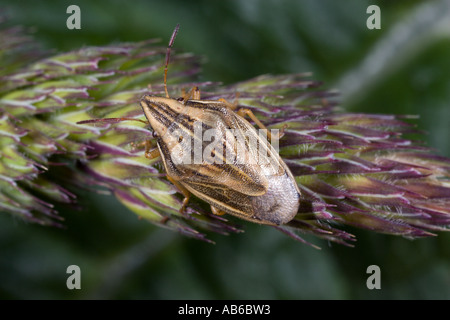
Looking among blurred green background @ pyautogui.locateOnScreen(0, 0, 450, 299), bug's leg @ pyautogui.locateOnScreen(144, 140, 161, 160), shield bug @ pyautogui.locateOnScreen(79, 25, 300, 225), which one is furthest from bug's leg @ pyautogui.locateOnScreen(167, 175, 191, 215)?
blurred green background @ pyautogui.locateOnScreen(0, 0, 450, 299)

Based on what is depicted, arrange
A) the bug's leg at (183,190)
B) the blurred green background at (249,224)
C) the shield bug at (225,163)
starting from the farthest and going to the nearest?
the blurred green background at (249,224), the bug's leg at (183,190), the shield bug at (225,163)

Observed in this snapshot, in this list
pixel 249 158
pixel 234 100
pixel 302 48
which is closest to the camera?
pixel 249 158

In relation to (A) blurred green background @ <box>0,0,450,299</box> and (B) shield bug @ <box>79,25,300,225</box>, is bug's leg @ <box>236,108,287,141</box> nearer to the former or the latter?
(B) shield bug @ <box>79,25,300,225</box>

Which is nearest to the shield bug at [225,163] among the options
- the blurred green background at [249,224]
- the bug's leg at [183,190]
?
the bug's leg at [183,190]

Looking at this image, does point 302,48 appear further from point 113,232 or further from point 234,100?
point 113,232

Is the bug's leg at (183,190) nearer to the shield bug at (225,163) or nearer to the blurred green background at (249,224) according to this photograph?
the shield bug at (225,163)

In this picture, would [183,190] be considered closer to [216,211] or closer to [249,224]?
[216,211]

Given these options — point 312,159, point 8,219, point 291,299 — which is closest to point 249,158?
point 312,159
